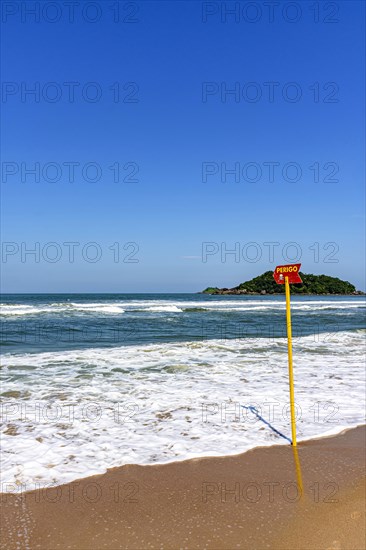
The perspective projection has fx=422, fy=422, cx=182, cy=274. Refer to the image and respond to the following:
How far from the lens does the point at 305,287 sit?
116 m

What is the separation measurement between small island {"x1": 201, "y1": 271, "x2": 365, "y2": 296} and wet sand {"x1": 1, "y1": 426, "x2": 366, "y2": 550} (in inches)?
4493

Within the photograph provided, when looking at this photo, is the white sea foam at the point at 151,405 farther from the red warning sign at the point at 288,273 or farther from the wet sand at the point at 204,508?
the red warning sign at the point at 288,273

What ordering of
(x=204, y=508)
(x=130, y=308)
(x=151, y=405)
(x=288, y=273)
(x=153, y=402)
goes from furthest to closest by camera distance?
1. (x=130, y=308)
2. (x=153, y=402)
3. (x=151, y=405)
4. (x=288, y=273)
5. (x=204, y=508)

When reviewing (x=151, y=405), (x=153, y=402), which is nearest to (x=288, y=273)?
(x=151, y=405)

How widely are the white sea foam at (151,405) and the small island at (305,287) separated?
4246 inches

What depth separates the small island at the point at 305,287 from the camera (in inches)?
4759

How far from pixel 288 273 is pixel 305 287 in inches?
4569

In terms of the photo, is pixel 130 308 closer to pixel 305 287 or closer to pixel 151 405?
pixel 151 405

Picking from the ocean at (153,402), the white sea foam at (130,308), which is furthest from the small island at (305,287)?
the ocean at (153,402)

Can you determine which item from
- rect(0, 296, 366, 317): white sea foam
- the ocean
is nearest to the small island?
rect(0, 296, 366, 317): white sea foam

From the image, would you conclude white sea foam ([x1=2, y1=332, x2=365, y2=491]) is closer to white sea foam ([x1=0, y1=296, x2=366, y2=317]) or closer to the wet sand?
the wet sand

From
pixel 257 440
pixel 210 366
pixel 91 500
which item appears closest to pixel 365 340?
pixel 210 366

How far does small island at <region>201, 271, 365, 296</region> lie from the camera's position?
121 metres

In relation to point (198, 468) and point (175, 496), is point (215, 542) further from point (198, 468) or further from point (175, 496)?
point (198, 468)
